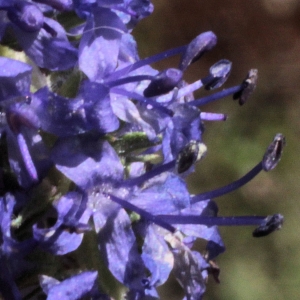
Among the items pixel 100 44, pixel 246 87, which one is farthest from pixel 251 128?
pixel 100 44

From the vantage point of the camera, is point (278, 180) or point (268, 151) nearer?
point (268, 151)

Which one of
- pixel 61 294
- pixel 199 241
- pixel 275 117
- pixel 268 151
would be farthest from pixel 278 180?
pixel 61 294

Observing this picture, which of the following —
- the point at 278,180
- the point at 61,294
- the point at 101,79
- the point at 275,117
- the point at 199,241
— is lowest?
the point at 199,241

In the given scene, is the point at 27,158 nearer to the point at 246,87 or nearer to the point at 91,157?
the point at 91,157

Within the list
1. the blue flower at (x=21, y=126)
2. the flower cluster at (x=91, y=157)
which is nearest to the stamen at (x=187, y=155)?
the flower cluster at (x=91, y=157)

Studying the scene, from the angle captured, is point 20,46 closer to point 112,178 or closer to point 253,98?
point 112,178

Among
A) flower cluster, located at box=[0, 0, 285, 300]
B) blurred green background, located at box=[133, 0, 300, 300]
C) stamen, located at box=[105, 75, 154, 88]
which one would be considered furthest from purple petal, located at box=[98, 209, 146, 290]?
blurred green background, located at box=[133, 0, 300, 300]

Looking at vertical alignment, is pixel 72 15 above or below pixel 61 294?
above
